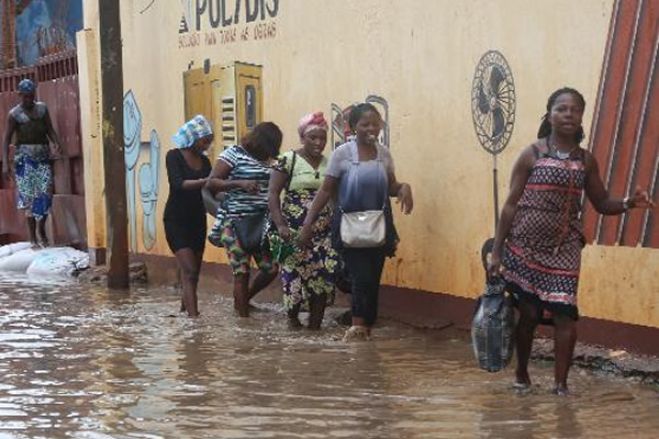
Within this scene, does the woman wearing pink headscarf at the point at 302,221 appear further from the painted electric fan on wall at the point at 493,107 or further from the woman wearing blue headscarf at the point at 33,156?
the woman wearing blue headscarf at the point at 33,156

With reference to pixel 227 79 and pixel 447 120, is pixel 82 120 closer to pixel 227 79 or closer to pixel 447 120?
pixel 227 79

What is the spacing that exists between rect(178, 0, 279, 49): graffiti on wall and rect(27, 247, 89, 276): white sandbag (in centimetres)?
272

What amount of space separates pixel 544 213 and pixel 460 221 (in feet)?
8.00

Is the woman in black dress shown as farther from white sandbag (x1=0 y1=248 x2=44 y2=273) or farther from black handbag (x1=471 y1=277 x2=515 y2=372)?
white sandbag (x1=0 y1=248 x2=44 y2=273)

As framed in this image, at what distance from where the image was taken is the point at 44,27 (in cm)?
2175

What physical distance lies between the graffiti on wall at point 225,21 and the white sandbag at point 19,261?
3308 millimetres

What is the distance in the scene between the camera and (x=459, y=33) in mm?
9430

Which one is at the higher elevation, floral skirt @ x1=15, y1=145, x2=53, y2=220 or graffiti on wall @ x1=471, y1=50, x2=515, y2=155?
graffiti on wall @ x1=471, y1=50, x2=515, y2=155

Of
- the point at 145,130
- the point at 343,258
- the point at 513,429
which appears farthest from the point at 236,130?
the point at 513,429

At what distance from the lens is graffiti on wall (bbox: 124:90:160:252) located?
1416 cm

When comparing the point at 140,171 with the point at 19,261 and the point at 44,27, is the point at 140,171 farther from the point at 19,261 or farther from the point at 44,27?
the point at 44,27

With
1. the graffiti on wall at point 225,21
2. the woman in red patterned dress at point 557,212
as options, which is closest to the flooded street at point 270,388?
the woman in red patterned dress at point 557,212

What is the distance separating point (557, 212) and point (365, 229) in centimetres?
226

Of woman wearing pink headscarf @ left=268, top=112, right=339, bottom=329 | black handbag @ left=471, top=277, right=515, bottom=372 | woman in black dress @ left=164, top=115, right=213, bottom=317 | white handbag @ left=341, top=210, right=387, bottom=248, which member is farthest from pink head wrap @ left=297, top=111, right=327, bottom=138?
black handbag @ left=471, top=277, right=515, bottom=372
